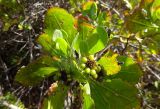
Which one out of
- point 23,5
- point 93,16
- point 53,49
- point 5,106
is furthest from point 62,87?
point 23,5

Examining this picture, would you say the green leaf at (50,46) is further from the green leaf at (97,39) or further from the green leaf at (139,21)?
the green leaf at (139,21)

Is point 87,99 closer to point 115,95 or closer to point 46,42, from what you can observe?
point 115,95

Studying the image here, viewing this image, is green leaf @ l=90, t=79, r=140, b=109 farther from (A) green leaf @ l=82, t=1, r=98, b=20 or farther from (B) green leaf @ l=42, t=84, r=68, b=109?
(A) green leaf @ l=82, t=1, r=98, b=20

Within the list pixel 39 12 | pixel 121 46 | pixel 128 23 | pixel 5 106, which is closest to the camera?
pixel 128 23

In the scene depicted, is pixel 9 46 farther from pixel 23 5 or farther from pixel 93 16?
pixel 93 16

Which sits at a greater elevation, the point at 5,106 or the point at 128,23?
the point at 128,23
